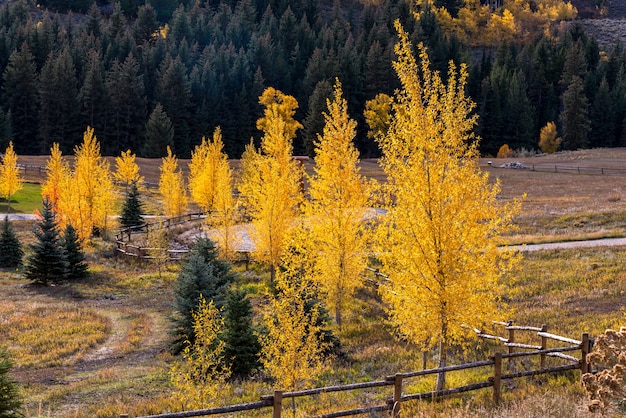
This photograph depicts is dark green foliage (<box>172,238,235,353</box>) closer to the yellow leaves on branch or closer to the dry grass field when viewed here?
the dry grass field

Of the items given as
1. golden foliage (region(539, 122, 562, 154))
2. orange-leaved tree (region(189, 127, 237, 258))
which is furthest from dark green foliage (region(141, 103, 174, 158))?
golden foliage (region(539, 122, 562, 154))

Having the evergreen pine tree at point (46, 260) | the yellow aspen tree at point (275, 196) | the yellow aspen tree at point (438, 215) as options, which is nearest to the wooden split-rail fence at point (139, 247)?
the evergreen pine tree at point (46, 260)

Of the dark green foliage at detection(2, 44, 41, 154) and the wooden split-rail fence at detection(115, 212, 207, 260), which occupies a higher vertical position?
the dark green foliage at detection(2, 44, 41, 154)

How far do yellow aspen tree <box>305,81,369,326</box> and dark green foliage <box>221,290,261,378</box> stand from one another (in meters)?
4.24

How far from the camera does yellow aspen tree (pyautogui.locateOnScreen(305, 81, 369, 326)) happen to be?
25734mm

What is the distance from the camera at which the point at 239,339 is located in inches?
875

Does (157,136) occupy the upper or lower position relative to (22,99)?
lower

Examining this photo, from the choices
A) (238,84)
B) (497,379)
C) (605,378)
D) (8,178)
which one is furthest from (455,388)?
(238,84)

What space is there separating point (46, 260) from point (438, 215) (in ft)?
113

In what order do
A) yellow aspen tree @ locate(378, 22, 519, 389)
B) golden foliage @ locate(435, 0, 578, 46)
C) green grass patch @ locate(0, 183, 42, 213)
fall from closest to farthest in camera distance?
yellow aspen tree @ locate(378, 22, 519, 389), green grass patch @ locate(0, 183, 42, 213), golden foliage @ locate(435, 0, 578, 46)

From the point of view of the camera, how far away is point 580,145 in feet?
378

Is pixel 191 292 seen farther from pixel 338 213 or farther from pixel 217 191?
pixel 217 191

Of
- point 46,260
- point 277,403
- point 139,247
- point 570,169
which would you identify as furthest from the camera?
point 570,169

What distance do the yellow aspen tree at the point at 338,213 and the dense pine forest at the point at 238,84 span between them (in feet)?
268
